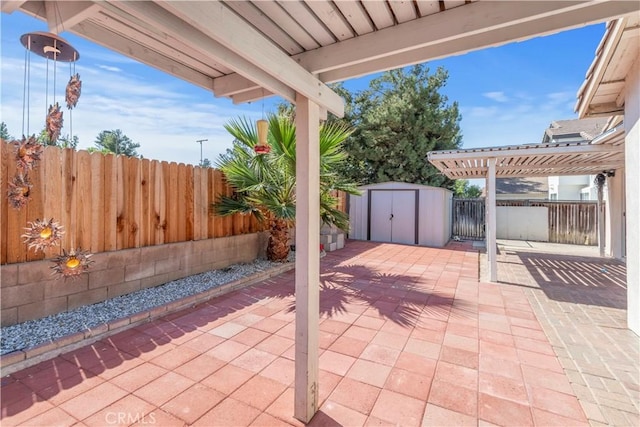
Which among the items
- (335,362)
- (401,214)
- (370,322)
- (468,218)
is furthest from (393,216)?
(335,362)

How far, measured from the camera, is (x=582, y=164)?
684 centimetres

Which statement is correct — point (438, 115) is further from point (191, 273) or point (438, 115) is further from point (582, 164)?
point (191, 273)

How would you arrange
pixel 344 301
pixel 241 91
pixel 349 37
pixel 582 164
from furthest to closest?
pixel 582 164 < pixel 344 301 < pixel 241 91 < pixel 349 37

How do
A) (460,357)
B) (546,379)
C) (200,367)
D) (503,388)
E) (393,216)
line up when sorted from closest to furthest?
(503,388)
(546,379)
(200,367)
(460,357)
(393,216)

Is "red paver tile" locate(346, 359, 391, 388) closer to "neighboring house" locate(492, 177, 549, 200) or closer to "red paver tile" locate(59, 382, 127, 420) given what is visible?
"red paver tile" locate(59, 382, 127, 420)

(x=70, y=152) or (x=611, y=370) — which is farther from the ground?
(x=70, y=152)

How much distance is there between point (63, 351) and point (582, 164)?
986 centimetres

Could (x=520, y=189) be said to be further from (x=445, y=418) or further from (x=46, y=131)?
(x=46, y=131)

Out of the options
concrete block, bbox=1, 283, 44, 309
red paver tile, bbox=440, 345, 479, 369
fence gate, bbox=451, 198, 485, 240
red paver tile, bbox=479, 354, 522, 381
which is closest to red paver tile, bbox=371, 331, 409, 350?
red paver tile, bbox=440, 345, 479, 369

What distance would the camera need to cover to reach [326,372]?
243 centimetres

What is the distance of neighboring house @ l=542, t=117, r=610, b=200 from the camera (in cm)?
1520

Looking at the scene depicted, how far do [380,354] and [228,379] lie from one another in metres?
1.37

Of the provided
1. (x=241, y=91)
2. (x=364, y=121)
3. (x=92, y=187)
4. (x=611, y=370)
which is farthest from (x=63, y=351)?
(x=364, y=121)

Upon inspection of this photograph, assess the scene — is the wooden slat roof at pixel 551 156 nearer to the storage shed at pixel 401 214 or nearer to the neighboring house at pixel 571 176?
the storage shed at pixel 401 214
